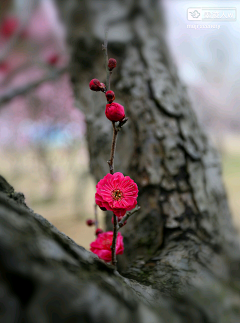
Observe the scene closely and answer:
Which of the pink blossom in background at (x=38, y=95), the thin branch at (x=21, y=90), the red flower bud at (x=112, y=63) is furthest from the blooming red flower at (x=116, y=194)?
the pink blossom in background at (x=38, y=95)

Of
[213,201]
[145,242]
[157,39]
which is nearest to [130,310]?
[145,242]

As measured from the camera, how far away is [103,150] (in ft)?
2.09

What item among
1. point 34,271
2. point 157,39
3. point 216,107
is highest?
point 216,107

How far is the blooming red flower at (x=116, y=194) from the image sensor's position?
27 cm

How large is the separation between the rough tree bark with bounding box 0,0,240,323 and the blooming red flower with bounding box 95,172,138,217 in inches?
2.6

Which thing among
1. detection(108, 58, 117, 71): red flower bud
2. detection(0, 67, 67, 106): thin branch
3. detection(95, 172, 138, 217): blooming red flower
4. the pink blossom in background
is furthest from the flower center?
the pink blossom in background

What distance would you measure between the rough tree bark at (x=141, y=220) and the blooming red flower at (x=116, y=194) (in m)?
0.07

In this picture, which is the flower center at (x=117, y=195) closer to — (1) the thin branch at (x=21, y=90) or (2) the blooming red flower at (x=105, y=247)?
(2) the blooming red flower at (x=105, y=247)

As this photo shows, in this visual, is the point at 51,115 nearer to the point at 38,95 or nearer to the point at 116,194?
the point at 38,95

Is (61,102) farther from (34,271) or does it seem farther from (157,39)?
(34,271)

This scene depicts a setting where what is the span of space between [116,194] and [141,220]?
0.83 ft

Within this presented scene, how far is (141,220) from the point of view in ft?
1.67

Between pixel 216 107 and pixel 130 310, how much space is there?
4277 millimetres

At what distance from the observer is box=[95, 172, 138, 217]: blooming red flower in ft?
0.90
